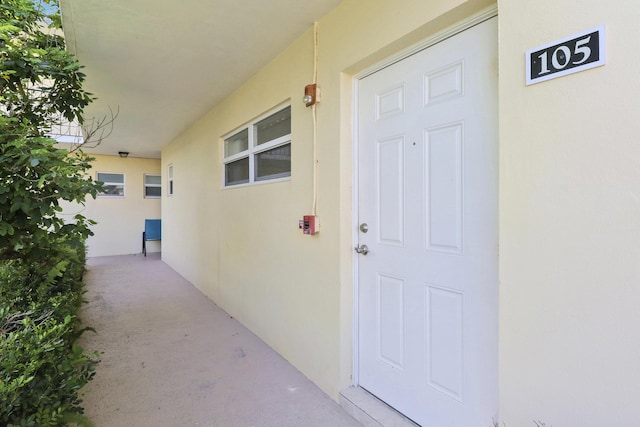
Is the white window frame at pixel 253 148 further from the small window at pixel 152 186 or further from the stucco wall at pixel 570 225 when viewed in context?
the small window at pixel 152 186

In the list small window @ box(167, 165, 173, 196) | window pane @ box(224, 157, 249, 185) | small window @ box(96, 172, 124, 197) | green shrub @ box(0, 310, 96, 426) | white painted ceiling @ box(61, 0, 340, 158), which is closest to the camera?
green shrub @ box(0, 310, 96, 426)

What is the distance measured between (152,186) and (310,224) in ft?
26.2

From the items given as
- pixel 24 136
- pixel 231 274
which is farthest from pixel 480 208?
pixel 231 274

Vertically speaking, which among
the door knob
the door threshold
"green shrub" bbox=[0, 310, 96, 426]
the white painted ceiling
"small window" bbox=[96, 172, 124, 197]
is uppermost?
the white painted ceiling

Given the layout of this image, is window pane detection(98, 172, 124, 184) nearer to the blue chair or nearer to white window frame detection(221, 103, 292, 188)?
the blue chair

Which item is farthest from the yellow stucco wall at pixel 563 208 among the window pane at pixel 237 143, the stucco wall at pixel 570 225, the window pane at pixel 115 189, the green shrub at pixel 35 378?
the window pane at pixel 115 189

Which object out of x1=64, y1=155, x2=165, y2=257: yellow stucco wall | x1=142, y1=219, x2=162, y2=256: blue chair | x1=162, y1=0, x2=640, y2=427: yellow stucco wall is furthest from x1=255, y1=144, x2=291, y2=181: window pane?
x1=64, y1=155, x2=165, y2=257: yellow stucco wall

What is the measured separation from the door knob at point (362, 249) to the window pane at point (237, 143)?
203 cm

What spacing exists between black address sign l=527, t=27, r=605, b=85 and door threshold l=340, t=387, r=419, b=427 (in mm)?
1718

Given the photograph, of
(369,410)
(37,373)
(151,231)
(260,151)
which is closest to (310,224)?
(369,410)

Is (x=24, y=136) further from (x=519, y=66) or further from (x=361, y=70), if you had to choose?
(x=519, y=66)

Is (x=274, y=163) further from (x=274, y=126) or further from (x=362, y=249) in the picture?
(x=362, y=249)

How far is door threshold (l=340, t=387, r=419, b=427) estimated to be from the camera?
1778 mm

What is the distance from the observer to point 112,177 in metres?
8.37
